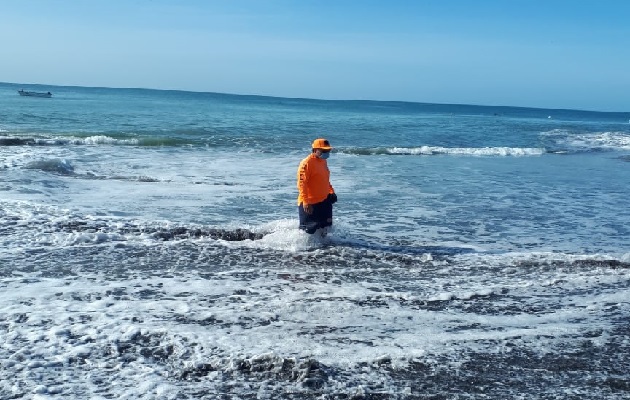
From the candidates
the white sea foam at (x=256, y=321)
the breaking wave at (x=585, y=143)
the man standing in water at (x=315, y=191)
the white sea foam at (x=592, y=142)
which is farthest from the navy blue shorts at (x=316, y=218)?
the white sea foam at (x=592, y=142)

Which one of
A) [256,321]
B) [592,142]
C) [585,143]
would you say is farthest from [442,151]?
[256,321]

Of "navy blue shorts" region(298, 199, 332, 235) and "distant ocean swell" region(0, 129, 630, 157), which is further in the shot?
"distant ocean swell" region(0, 129, 630, 157)

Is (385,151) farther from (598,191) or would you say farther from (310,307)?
(310,307)

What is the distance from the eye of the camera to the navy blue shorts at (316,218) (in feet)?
31.1

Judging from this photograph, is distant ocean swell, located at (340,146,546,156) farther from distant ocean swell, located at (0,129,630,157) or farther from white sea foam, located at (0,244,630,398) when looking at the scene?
white sea foam, located at (0,244,630,398)

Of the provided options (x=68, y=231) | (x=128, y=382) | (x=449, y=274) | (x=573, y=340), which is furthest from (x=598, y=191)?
(x=128, y=382)

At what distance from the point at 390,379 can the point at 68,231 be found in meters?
6.47

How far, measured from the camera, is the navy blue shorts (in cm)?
949

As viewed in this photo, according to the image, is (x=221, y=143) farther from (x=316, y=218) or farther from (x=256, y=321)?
(x=256, y=321)

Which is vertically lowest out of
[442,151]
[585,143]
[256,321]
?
[256,321]

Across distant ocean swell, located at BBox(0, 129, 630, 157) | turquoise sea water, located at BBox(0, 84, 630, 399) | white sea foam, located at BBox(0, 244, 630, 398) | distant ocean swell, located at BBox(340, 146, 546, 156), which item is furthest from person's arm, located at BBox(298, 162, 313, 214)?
distant ocean swell, located at BBox(340, 146, 546, 156)

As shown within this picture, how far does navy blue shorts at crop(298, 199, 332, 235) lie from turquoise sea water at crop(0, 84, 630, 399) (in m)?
0.15

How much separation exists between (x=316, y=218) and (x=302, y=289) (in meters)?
2.20

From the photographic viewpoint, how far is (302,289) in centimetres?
745
